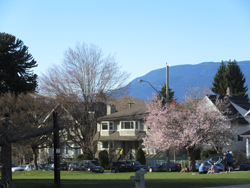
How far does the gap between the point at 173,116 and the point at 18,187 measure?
1697 cm

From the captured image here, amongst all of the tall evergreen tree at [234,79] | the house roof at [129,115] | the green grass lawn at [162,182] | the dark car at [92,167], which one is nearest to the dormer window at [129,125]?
the house roof at [129,115]

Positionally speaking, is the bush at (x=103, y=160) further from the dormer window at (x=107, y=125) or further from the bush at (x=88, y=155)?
the dormer window at (x=107, y=125)

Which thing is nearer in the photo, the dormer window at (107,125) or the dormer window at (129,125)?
the dormer window at (129,125)

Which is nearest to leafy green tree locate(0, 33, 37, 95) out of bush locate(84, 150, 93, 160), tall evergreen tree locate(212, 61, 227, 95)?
bush locate(84, 150, 93, 160)

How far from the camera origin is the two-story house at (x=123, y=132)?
53.7 meters

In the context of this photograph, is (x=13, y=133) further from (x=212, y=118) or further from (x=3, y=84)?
(x=3, y=84)

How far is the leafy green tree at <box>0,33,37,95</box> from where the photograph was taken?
157ft

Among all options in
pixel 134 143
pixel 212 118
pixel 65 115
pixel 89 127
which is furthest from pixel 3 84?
pixel 212 118

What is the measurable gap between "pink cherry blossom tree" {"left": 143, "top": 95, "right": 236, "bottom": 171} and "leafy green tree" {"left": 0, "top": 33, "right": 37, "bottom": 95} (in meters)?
22.5

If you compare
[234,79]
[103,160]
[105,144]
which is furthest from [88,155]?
[234,79]

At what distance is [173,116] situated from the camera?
33.1 metres

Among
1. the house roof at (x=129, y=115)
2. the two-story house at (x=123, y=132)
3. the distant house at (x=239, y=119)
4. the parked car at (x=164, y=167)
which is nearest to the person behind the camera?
the parked car at (x=164, y=167)

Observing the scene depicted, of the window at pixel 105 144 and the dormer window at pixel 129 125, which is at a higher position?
the dormer window at pixel 129 125

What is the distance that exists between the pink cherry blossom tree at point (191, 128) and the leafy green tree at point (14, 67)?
2250cm
